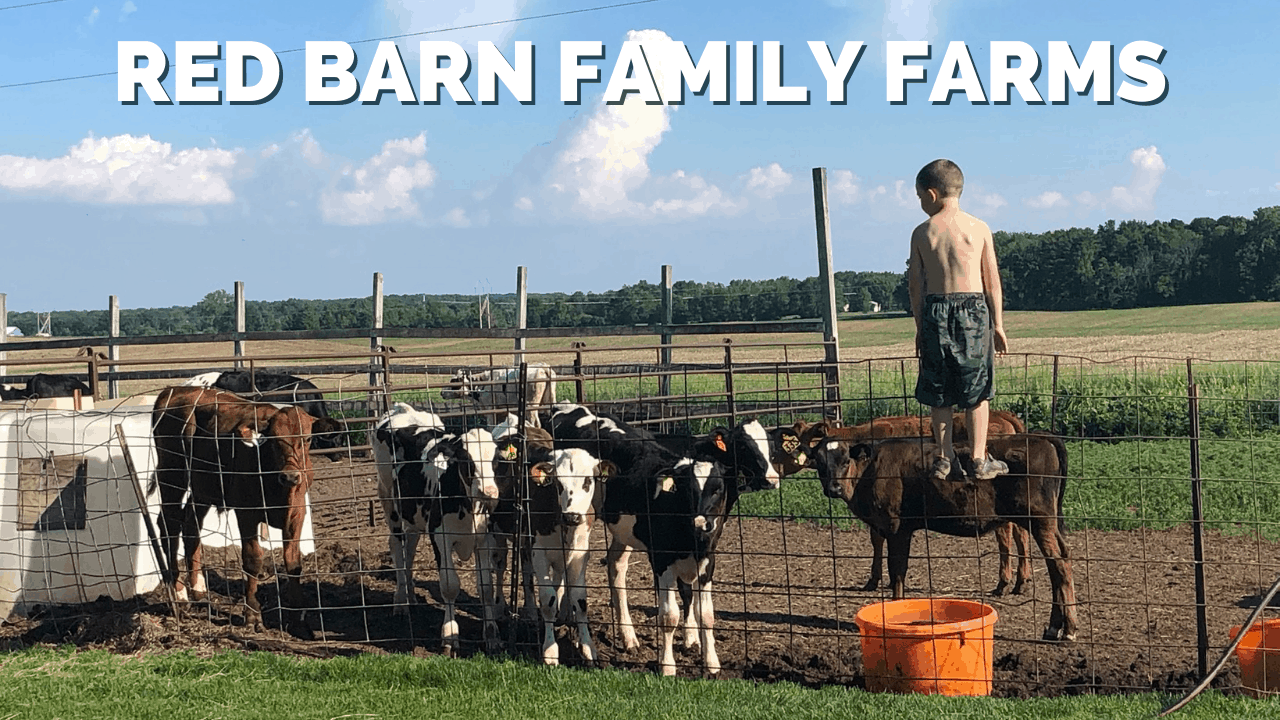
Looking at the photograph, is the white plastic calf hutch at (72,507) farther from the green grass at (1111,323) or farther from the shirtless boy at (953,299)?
the green grass at (1111,323)

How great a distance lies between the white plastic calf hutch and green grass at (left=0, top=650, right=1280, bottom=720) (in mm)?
2028

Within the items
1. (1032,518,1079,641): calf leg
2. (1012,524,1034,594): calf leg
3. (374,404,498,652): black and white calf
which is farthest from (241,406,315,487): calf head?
(1012,524,1034,594): calf leg

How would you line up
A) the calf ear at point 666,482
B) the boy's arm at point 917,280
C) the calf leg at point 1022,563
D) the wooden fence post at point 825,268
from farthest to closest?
1. the wooden fence post at point 825,268
2. the calf leg at point 1022,563
3. the calf ear at point 666,482
4. the boy's arm at point 917,280

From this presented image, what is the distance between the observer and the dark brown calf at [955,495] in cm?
772

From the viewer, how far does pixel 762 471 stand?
8.55m

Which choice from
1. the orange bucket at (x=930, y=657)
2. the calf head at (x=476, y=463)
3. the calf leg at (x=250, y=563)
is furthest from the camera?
the calf leg at (x=250, y=563)

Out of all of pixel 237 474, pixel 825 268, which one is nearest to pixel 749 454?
pixel 237 474

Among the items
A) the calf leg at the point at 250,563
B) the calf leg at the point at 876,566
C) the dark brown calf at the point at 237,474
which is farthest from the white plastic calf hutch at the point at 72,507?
the calf leg at the point at 876,566

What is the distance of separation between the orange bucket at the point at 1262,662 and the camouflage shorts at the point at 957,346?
2092mm

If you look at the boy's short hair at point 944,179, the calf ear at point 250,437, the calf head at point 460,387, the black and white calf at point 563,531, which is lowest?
the black and white calf at point 563,531

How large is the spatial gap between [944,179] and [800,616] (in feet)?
12.7

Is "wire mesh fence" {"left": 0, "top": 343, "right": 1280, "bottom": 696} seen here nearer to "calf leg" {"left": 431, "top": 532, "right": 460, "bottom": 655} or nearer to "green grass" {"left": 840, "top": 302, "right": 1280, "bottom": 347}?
"calf leg" {"left": 431, "top": 532, "right": 460, "bottom": 655}

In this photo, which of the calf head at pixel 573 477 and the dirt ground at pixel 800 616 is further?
the calf head at pixel 573 477

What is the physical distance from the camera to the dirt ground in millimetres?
6852
